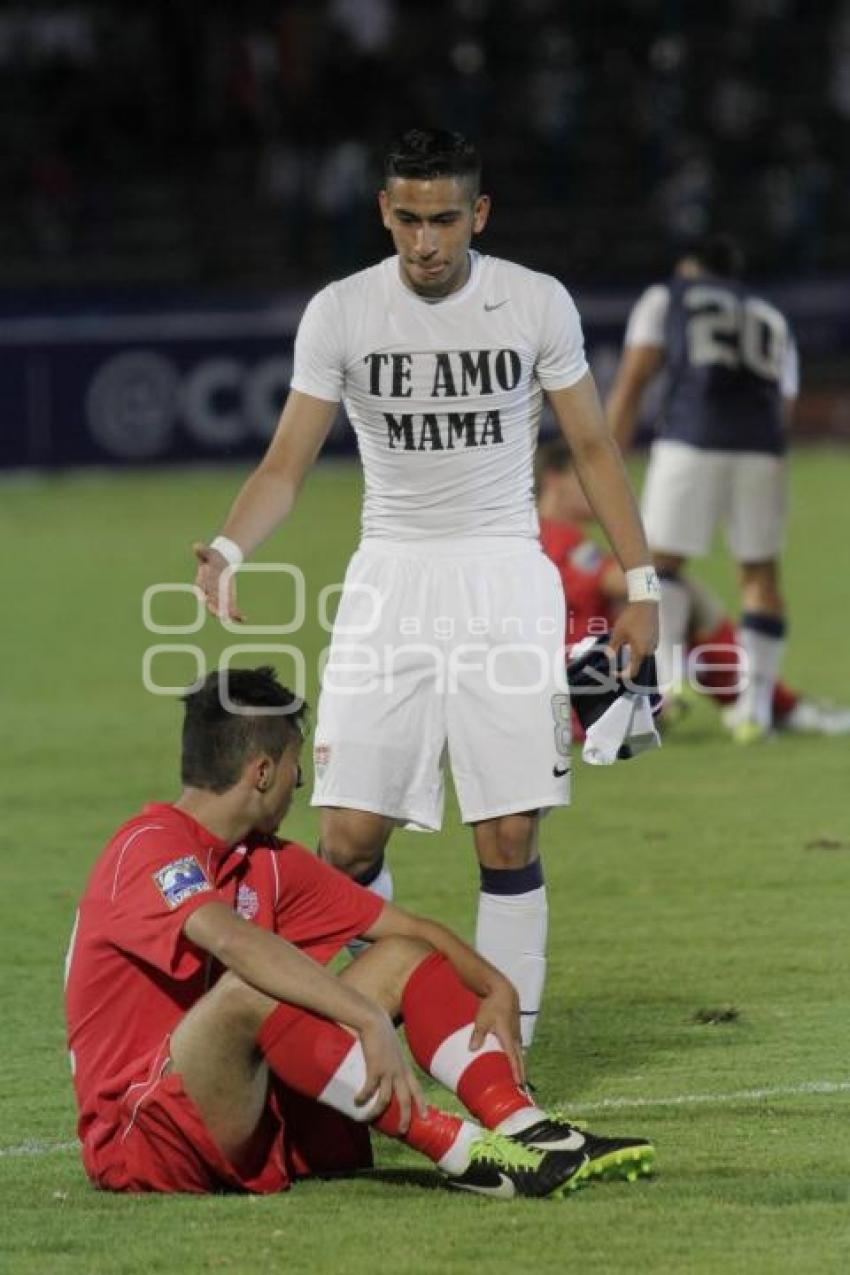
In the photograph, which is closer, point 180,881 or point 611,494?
point 180,881

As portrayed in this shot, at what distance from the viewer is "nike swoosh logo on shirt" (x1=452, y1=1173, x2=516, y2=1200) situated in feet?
16.9

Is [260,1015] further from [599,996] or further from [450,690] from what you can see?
[599,996]

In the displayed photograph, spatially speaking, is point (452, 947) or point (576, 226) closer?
point (452, 947)

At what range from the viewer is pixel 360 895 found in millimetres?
5527

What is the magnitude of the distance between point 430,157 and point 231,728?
143cm

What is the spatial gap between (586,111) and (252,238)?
4493 millimetres

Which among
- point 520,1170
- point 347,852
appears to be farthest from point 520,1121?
point 347,852

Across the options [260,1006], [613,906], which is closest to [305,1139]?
[260,1006]

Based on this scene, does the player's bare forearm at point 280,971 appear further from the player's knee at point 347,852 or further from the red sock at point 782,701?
the red sock at point 782,701

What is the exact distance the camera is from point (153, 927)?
201 inches

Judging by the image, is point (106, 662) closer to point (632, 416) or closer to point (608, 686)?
point (632, 416)

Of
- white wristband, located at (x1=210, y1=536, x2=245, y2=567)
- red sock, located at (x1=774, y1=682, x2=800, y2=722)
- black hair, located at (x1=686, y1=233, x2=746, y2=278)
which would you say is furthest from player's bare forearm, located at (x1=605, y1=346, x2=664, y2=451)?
white wristband, located at (x1=210, y1=536, x2=245, y2=567)

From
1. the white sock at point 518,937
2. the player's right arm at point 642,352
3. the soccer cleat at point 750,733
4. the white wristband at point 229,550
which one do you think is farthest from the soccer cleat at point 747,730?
the white wristband at point 229,550

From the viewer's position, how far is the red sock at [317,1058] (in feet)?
16.6
